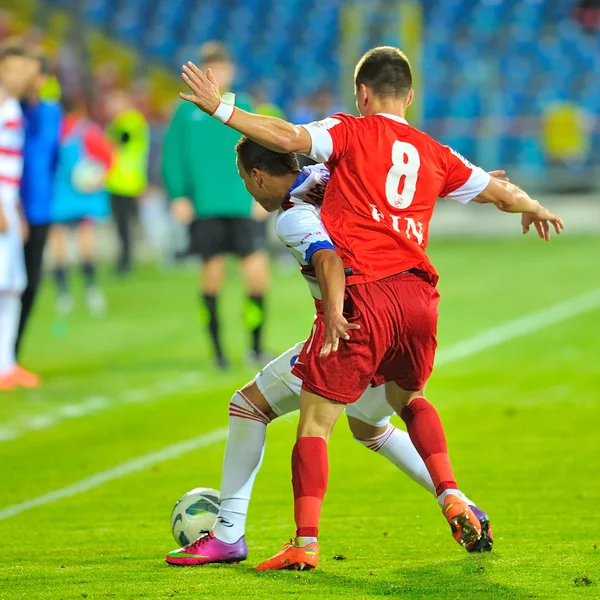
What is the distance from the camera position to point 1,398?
952cm

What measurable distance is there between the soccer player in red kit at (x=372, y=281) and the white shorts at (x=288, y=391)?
0.19 meters

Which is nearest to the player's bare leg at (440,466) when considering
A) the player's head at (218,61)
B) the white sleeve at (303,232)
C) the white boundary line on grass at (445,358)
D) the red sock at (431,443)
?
the red sock at (431,443)

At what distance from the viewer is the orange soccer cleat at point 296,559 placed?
4551 mm

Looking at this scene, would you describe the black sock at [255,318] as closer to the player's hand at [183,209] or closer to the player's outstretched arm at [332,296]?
the player's hand at [183,209]

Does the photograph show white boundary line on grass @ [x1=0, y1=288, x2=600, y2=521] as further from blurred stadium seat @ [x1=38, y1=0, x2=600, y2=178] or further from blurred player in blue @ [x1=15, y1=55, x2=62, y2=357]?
blurred stadium seat @ [x1=38, y1=0, x2=600, y2=178]

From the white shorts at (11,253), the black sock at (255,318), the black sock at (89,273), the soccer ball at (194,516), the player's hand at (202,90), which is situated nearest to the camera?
the player's hand at (202,90)

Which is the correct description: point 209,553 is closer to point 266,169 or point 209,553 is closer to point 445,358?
point 266,169

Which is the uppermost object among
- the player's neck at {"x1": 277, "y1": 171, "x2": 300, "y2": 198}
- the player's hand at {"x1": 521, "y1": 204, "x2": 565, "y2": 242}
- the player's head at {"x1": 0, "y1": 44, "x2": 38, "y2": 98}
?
the player's head at {"x1": 0, "y1": 44, "x2": 38, "y2": 98}

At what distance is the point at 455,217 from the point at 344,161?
69.1ft

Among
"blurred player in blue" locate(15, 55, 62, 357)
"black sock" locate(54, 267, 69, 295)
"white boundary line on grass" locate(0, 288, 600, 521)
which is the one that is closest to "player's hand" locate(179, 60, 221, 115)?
"white boundary line on grass" locate(0, 288, 600, 521)

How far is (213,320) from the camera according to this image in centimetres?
1064

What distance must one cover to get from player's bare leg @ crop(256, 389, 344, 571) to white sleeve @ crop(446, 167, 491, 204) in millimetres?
928

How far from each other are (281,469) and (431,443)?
7.75 feet

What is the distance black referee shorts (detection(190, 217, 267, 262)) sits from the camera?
419 inches
